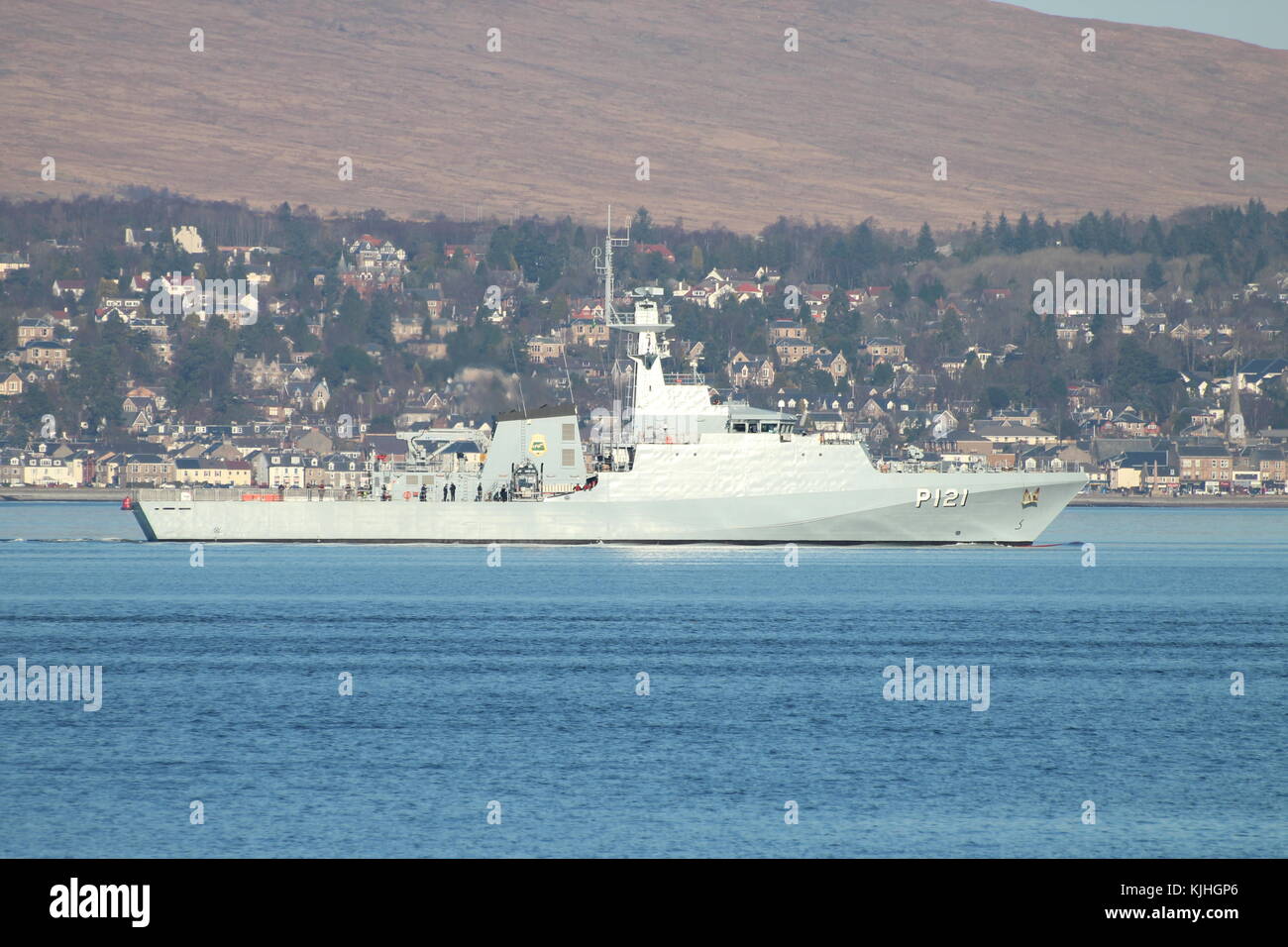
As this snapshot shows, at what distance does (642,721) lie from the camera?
26.7 m

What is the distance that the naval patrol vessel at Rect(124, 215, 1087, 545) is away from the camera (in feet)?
183

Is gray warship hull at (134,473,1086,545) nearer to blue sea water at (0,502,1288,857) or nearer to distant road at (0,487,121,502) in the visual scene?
blue sea water at (0,502,1288,857)

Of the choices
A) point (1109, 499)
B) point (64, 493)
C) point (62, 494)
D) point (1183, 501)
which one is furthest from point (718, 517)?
point (64, 493)

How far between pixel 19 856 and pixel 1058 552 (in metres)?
60.0

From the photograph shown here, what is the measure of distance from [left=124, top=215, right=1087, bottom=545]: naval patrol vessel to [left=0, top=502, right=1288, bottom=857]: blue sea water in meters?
4.90

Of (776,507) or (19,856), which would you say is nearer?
(19,856)

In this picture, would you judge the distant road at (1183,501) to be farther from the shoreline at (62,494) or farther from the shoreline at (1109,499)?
the shoreline at (62,494)

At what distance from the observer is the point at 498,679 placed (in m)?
30.9

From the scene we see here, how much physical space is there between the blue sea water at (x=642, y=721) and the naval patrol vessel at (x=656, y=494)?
16.1 feet

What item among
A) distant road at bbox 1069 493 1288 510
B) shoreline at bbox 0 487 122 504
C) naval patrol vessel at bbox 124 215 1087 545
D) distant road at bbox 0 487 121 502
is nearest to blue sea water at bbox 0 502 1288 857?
naval patrol vessel at bbox 124 215 1087 545

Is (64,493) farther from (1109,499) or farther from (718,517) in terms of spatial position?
(718,517)

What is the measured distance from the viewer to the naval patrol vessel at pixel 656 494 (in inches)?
2200
